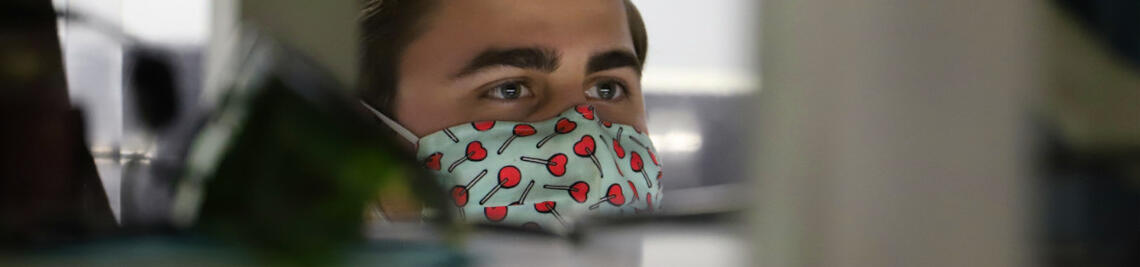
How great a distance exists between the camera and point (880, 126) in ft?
0.76

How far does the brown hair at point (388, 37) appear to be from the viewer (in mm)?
682

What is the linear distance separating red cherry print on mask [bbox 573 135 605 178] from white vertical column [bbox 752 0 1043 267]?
1.60 ft

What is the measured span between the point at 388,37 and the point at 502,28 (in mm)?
99

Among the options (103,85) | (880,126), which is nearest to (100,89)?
(103,85)

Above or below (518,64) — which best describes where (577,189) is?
below

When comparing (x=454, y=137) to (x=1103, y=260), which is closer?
(x=1103, y=260)

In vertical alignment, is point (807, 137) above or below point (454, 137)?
below

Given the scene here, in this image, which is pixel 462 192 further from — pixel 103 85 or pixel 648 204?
pixel 103 85

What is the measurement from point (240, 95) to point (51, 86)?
68 mm

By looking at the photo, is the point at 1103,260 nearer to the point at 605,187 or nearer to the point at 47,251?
the point at 47,251

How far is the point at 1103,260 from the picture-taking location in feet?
0.97

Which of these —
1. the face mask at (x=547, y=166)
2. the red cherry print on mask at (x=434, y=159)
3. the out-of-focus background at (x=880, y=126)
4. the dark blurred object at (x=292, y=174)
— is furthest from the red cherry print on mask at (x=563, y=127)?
the dark blurred object at (x=292, y=174)

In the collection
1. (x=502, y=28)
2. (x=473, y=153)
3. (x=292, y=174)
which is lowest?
(x=292, y=174)

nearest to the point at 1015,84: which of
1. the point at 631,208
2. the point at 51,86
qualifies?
the point at 51,86
